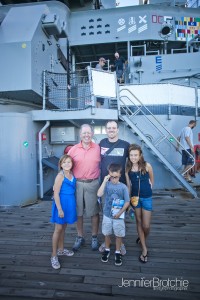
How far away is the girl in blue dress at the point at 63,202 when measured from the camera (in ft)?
8.82

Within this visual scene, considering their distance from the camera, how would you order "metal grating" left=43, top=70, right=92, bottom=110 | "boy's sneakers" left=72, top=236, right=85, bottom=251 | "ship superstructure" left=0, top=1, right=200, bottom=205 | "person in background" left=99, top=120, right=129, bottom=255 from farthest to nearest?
"metal grating" left=43, top=70, right=92, bottom=110, "ship superstructure" left=0, top=1, right=200, bottom=205, "boy's sneakers" left=72, top=236, right=85, bottom=251, "person in background" left=99, top=120, right=129, bottom=255

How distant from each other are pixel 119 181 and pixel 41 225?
2.05 metres

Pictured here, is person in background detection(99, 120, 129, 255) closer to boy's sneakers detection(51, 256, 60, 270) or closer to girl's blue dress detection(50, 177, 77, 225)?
girl's blue dress detection(50, 177, 77, 225)

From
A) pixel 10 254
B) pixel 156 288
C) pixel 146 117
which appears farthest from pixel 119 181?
pixel 146 117

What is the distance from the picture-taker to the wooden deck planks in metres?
2.28

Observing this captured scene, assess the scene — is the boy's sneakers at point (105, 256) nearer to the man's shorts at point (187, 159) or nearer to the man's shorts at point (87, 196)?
the man's shorts at point (87, 196)

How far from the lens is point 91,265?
9.05 feet

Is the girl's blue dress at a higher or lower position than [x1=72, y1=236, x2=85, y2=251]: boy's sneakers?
higher

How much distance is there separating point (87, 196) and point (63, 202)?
0.38 meters

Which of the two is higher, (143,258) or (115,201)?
(115,201)

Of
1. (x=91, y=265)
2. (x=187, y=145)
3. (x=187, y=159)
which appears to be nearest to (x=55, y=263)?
(x=91, y=265)

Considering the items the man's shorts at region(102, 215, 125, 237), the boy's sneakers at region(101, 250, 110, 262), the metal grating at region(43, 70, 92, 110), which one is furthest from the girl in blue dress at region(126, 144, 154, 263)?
the metal grating at region(43, 70, 92, 110)

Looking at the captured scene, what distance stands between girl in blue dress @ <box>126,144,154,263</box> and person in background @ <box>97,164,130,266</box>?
8.6 inches

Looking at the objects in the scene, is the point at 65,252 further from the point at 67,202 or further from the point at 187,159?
the point at 187,159
